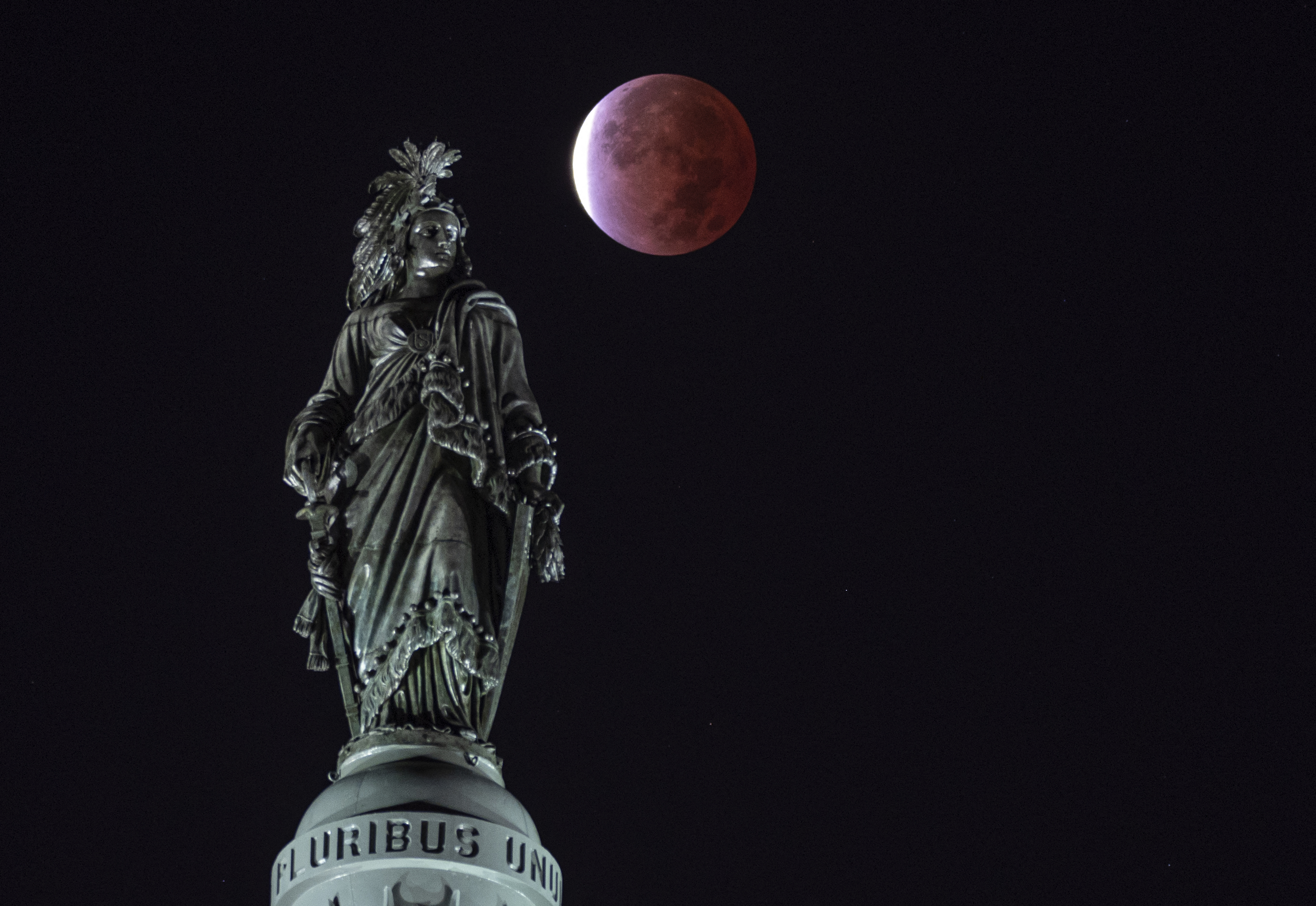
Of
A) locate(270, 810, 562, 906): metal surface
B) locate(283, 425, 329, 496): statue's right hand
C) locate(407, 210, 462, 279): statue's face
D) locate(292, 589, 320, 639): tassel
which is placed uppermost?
locate(407, 210, 462, 279): statue's face

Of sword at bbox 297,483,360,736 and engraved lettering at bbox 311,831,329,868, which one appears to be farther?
sword at bbox 297,483,360,736

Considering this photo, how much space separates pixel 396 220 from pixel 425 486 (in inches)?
84.9

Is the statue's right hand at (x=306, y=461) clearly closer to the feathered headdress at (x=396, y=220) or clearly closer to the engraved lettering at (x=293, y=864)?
the feathered headdress at (x=396, y=220)

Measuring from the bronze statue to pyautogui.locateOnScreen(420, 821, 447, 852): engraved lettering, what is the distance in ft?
2.74

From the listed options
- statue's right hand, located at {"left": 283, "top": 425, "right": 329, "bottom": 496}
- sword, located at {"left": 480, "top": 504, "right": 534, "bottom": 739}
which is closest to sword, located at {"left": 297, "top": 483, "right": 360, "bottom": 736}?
statue's right hand, located at {"left": 283, "top": 425, "right": 329, "bottom": 496}

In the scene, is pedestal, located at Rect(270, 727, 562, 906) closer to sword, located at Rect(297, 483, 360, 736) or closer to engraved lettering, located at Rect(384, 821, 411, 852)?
engraved lettering, located at Rect(384, 821, 411, 852)

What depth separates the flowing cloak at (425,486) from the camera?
38.2 feet

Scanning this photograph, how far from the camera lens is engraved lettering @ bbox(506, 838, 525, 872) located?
10.9 meters

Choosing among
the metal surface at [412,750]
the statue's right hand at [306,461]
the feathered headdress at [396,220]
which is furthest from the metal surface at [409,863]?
the feathered headdress at [396,220]

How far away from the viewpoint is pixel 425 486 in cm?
1217

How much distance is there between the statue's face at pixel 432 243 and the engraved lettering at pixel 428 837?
3.98m

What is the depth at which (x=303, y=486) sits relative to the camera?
40.3 feet


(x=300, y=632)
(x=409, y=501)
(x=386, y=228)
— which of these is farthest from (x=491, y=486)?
(x=386, y=228)

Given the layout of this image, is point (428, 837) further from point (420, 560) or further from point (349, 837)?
point (420, 560)
